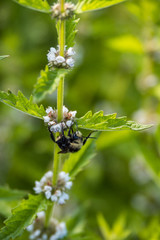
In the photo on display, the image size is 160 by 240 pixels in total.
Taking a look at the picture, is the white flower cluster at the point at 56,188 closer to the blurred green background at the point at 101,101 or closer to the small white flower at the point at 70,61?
the small white flower at the point at 70,61

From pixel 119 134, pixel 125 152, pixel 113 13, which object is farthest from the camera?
pixel 113 13

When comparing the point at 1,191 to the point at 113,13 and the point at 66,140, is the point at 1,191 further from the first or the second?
the point at 113,13

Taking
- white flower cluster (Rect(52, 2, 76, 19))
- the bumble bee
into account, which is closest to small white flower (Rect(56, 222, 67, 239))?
the bumble bee

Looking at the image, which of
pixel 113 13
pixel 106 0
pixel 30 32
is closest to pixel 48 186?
pixel 106 0

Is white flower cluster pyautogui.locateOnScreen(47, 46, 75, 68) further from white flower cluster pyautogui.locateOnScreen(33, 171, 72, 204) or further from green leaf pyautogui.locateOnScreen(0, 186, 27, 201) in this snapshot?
green leaf pyautogui.locateOnScreen(0, 186, 27, 201)

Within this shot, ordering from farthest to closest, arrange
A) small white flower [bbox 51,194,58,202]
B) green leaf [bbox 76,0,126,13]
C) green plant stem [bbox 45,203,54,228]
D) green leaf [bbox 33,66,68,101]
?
green plant stem [bbox 45,203,54,228]
small white flower [bbox 51,194,58,202]
green leaf [bbox 76,0,126,13]
green leaf [bbox 33,66,68,101]

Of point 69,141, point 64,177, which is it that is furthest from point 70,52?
point 64,177
